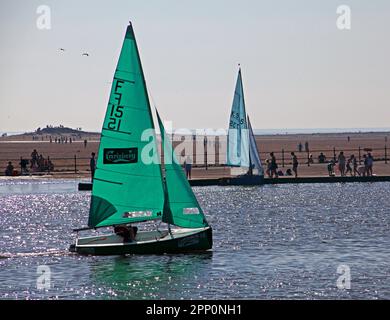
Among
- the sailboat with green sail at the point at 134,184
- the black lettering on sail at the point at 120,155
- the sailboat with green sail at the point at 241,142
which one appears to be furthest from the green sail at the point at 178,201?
the sailboat with green sail at the point at 241,142

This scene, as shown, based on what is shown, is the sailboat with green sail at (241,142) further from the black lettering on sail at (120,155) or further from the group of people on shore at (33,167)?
the black lettering on sail at (120,155)

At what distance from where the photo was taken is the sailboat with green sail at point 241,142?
72.2m

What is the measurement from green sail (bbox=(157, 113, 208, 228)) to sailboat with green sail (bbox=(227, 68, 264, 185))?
108ft

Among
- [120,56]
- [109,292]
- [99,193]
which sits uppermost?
[120,56]

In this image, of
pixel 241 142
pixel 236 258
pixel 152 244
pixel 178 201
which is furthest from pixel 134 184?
pixel 241 142

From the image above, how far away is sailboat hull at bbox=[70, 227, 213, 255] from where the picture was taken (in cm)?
3722

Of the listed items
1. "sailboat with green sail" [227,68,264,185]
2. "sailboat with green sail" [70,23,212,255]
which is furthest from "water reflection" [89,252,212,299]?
"sailboat with green sail" [227,68,264,185]

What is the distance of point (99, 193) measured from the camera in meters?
38.7

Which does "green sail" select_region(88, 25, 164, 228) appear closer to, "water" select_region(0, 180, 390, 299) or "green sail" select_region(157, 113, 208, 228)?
"green sail" select_region(157, 113, 208, 228)

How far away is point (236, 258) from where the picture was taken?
1470 inches
